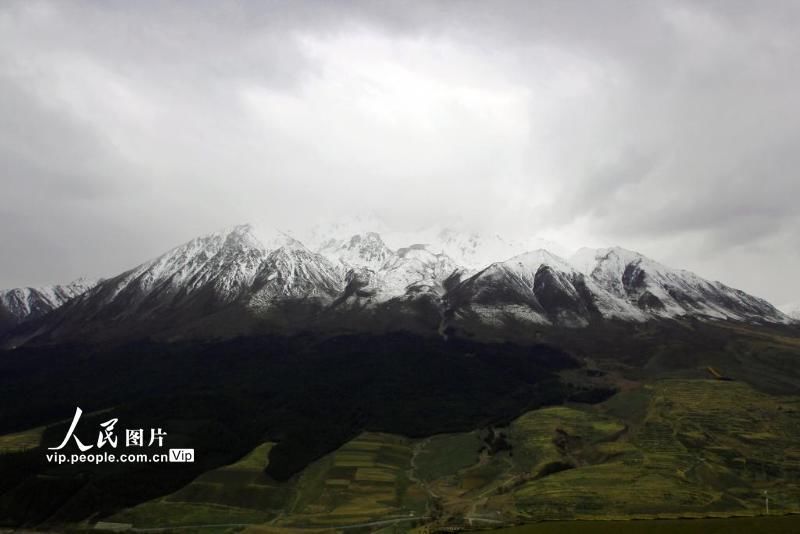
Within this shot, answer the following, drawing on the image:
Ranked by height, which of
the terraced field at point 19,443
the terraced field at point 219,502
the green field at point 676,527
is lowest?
the green field at point 676,527

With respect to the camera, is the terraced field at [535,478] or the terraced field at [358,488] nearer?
the terraced field at [535,478]

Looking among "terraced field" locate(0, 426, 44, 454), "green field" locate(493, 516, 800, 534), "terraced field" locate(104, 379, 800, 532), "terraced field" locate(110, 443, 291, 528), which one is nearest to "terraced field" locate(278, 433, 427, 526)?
"terraced field" locate(104, 379, 800, 532)

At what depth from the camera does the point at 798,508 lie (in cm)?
12619

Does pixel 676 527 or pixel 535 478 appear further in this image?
pixel 535 478

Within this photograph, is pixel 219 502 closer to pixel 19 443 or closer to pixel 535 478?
pixel 535 478

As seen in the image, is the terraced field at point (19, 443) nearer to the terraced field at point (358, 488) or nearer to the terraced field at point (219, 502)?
the terraced field at point (219, 502)

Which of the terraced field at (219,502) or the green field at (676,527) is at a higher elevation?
the terraced field at (219,502)

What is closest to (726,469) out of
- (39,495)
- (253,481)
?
(253,481)

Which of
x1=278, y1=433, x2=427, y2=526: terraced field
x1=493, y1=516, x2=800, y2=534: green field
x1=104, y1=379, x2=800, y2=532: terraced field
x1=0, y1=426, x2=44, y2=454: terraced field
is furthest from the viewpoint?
x1=0, y1=426, x2=44, y2=454: terraced field

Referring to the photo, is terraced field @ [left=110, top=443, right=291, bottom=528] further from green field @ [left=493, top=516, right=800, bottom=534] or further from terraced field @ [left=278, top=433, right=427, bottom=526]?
green field @ [left=493, top=516, right=800, bottom=534]

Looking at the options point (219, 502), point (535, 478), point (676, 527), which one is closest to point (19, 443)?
point (219, 502)

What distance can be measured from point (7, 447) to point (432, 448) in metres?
125

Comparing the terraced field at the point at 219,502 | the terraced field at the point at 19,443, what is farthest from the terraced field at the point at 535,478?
the terraced field at the point at 19,443

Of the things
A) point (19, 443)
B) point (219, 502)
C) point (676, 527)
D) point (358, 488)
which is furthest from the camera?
point (19, 443)
